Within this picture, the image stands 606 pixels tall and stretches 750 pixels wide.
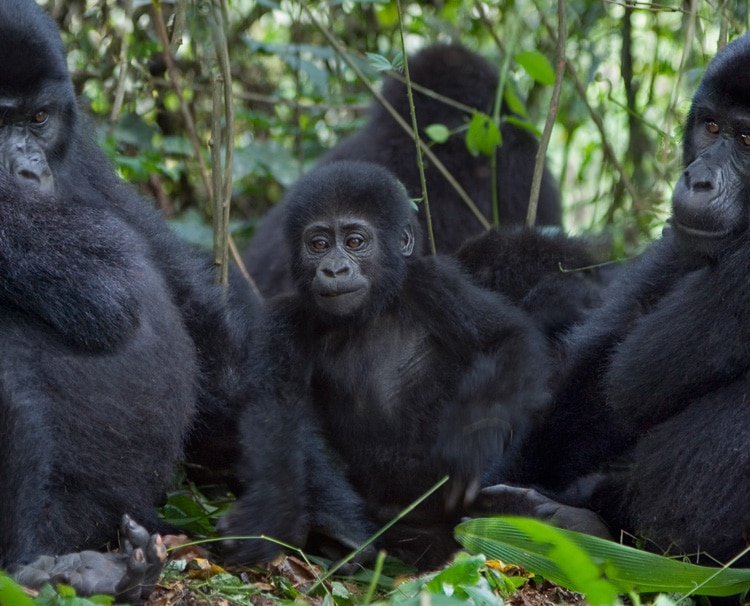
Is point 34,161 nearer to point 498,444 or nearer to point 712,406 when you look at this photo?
point 498,444

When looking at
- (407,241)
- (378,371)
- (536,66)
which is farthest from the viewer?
(536,66)

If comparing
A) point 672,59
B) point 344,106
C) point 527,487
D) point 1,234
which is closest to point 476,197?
point 344,106

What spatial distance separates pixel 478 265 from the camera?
4527 mm

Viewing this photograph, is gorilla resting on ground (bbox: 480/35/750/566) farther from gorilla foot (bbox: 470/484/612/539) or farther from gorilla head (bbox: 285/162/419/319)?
gorilla head (bbox: 285/162/419/319)

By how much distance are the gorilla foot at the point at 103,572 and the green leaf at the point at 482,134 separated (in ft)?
8.91

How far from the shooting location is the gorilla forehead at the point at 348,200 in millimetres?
3777

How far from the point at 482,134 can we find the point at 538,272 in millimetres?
781

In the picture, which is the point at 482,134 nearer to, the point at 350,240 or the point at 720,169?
the point at 350,240

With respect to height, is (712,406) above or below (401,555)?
above

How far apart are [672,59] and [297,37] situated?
265cm

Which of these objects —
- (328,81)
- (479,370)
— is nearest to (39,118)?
(479,370)

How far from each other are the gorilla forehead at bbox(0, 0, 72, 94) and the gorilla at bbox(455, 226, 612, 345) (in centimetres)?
188

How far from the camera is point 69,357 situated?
300 cm

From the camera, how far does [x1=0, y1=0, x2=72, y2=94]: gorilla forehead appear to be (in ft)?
10.0
